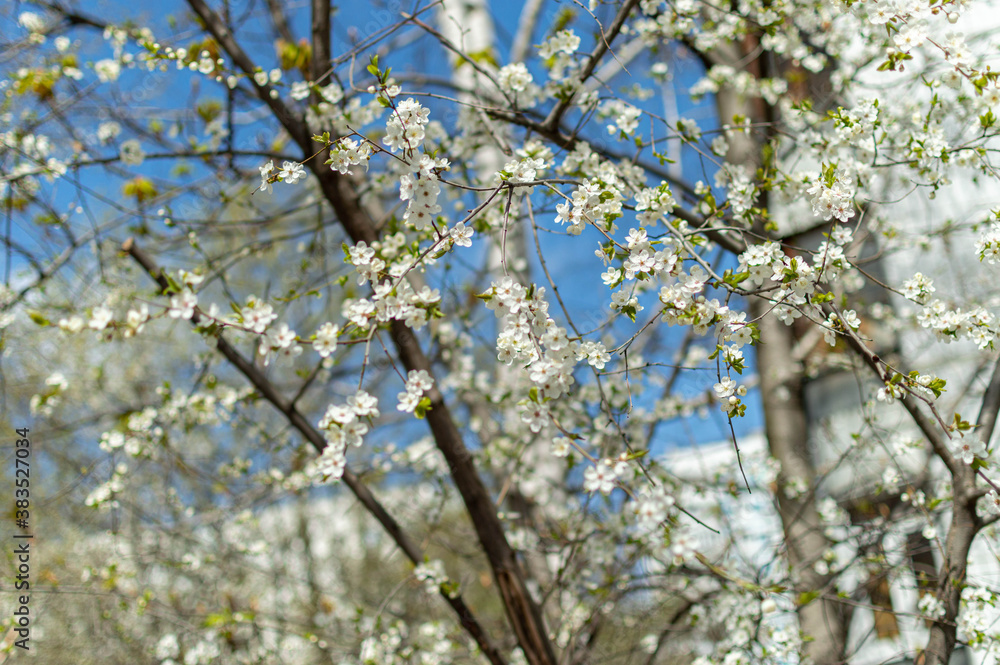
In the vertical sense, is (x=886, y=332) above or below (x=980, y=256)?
above

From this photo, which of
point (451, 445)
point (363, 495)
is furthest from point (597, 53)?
point (363, 495)

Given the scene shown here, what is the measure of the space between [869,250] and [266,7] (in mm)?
4051

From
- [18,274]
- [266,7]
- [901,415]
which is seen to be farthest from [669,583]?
[266,7]

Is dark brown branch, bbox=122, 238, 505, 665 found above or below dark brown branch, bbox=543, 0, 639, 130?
below

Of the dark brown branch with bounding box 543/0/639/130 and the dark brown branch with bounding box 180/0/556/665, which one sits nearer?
the dark brown branch with bounding box 543/0/639/130

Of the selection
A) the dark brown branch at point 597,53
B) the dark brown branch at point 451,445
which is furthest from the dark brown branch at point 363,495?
the dark brown branch at point 597,53

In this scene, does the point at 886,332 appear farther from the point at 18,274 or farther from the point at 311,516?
the point at 311,516

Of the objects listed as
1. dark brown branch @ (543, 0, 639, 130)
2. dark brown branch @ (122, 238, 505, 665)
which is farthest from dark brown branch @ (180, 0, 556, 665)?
dark brown branch @ (543, 0, 639, 130)

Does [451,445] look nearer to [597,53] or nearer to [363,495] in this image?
[363,495]

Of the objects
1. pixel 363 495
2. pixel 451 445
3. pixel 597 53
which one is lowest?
pixel 363 495

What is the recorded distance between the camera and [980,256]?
1.72 metres

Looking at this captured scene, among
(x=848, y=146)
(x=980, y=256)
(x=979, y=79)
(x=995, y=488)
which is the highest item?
(x=848, y=146)

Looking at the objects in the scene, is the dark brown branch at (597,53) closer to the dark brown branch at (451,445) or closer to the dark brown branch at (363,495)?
the dark brown branch at (451,445)

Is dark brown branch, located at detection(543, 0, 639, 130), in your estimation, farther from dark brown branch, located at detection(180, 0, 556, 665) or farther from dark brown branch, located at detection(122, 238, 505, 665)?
dark brown branch, located at detection(122, 238, 505, 665)
